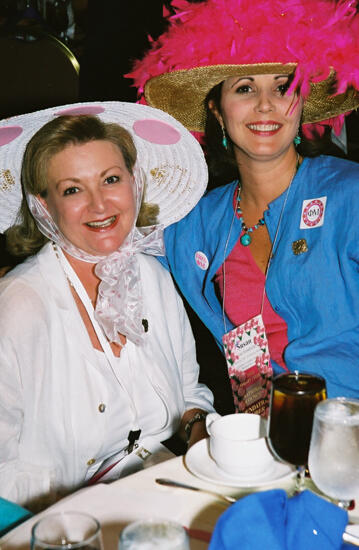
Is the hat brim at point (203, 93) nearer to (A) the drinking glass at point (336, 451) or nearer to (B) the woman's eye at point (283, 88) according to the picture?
(B) the woman's eye at point (283, 88)

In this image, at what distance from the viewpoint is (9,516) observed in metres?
1.36

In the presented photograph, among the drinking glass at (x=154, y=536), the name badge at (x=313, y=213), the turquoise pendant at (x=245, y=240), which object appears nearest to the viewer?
the drinking glass at (x=154, y=536)

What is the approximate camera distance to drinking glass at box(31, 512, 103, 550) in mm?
846

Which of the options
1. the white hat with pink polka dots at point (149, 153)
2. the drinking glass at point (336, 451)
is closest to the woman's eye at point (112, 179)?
the white hat with pink polka dots at point (149, 153)

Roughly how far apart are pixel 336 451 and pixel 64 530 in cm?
49

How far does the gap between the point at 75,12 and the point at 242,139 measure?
2.93 m

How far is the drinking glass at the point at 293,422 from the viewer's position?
1.21m

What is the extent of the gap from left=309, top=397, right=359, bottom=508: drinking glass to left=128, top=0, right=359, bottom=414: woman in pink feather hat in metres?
0.98

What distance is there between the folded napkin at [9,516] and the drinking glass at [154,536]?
0.62 meters

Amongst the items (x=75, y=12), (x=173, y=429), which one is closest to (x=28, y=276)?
(x=173, y=429)

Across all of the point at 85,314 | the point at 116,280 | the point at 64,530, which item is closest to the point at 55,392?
the point at 85,314

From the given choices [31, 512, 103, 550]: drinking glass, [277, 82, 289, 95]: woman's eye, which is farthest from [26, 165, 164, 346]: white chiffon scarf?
[31, 512, 103, 550]: drinking glass

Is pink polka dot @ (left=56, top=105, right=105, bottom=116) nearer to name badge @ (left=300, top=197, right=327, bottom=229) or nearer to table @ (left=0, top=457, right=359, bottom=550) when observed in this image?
name badge @ (left=300, top=197, right=327, bottom=229)

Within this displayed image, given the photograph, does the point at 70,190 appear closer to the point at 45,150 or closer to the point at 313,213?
the point at 45,150
